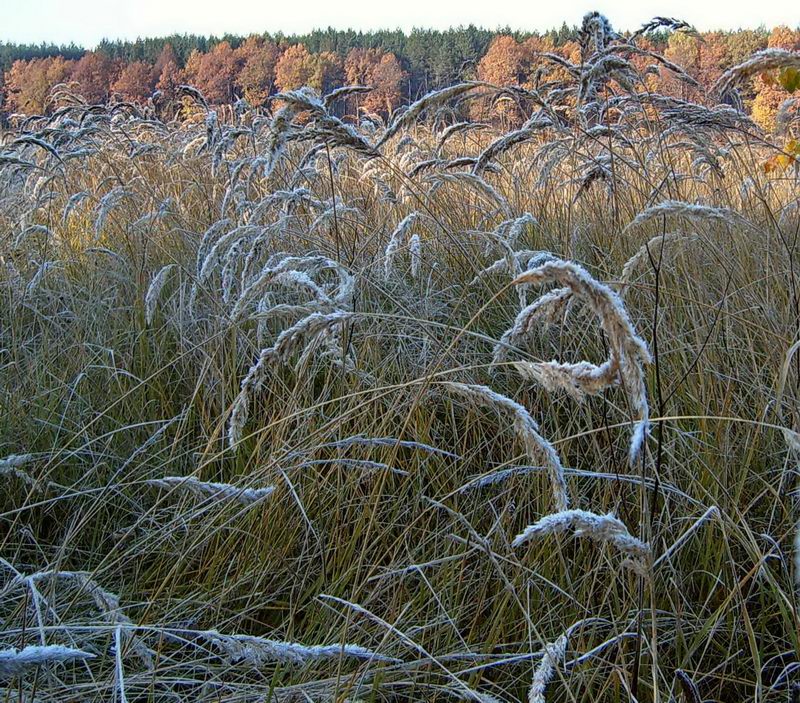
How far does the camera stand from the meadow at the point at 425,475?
41.1 inches

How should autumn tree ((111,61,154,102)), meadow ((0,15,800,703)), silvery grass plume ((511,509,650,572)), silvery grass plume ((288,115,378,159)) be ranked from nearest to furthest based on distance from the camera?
silvery grass plume ((511,509,650,572)) → meadow ((0,15,800,703)) → silvery grass plume ((288,115,378,159)) → autumn tree ((111,61,154,102))

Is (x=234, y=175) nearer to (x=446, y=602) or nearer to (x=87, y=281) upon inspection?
(x=87, y=281)

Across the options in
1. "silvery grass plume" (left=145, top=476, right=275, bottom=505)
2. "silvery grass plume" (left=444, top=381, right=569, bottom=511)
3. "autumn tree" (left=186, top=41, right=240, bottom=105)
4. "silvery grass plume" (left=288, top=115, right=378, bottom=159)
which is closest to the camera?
"silvery grass plume" (left=444, top=381, right=569, bottom=511)

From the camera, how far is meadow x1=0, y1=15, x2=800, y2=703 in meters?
1.04

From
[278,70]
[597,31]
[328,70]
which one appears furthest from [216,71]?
[597,31]

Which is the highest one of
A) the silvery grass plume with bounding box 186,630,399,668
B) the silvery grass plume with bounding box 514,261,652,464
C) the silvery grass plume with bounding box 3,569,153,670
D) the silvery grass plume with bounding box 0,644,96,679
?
the silvery grass plume with bounding box 514,261,652,464

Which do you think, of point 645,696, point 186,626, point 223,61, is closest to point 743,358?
point 645,696

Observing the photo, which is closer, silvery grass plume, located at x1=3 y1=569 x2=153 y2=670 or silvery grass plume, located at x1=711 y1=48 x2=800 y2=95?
silvery grass plume, located at x1=3 y1=569 x2=153 y2=670

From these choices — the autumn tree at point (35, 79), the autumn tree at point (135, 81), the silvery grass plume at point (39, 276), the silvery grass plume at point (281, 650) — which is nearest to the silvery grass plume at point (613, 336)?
the silvery grass plume at point (281, 650)

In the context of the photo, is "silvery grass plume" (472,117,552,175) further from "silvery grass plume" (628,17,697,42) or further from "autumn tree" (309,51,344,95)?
"autumn tree" (309,51,344,95)

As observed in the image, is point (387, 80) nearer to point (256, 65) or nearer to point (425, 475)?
point (256, 65)

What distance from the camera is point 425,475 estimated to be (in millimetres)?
1612

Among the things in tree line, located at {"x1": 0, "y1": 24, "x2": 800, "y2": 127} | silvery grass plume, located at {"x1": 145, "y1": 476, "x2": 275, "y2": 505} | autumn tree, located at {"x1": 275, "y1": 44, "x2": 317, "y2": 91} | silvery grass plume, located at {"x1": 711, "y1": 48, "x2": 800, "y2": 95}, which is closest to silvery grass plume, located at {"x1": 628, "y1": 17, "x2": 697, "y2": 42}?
silvery grass plume, located at {"x1": 711, "y1": 48, "x2": 800, "y2": 95}

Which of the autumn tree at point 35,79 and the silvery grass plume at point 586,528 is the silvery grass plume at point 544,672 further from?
the autumn tree at point 35,79
